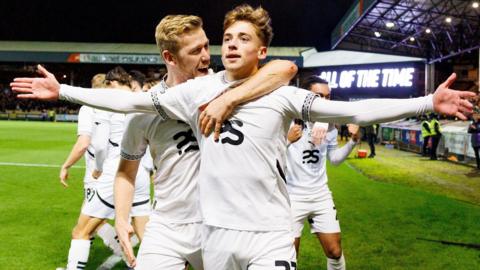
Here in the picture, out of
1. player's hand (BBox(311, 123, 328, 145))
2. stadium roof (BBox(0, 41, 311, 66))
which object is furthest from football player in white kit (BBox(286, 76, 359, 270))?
stadium roof (BBox(0, 41, 311, 66))

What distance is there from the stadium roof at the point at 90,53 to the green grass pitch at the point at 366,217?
1385 inches

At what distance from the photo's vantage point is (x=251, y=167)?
103 inches

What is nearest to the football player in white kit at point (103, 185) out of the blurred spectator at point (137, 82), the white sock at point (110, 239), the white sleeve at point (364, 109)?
the blurred spectator at point (137, 82)

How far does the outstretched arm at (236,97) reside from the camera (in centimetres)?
261

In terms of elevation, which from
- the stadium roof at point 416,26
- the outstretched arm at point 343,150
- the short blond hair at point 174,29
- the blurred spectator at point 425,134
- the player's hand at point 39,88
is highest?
the stadium roof at point 416,26

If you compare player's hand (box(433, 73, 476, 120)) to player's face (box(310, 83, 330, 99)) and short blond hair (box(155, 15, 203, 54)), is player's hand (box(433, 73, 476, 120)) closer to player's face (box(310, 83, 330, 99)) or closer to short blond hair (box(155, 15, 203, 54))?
short blond hair (box(155, 15, 203, 54))

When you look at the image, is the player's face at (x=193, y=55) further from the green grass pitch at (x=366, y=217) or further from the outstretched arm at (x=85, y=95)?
the green grass pitch at (x=366, y=217)

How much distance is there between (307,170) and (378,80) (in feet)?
127

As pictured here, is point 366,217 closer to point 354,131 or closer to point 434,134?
point 354,131

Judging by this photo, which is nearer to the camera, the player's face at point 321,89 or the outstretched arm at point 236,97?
the outstretched arm at point 236,97

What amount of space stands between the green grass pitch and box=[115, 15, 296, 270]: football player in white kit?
334cm

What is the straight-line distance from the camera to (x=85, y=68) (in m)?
61.3

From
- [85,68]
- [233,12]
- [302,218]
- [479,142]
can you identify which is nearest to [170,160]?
[233,12]

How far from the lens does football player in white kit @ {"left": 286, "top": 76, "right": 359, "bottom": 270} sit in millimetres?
4879
